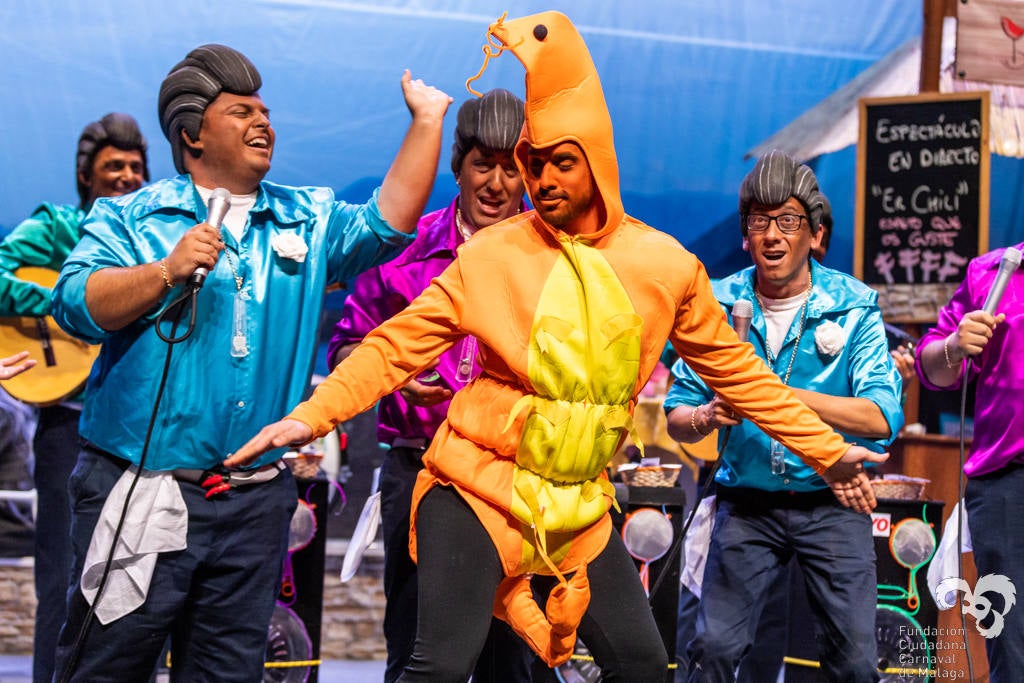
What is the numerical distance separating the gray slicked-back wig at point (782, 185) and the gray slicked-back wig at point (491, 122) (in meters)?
0.77

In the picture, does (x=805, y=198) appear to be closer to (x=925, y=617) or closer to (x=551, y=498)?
(x=551, y=498)

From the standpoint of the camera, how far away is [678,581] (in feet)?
15.5

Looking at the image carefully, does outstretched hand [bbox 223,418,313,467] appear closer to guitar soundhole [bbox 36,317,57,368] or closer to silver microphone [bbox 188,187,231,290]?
silver microphone [bbox 188,187,231,290]

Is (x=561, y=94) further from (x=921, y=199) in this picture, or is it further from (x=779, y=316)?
(x=921, y=199)

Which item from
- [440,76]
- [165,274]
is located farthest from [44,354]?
[440,76]

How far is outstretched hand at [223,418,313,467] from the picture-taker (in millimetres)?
2418

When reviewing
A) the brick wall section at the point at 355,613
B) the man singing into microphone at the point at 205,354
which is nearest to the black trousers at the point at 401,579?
the man singing into microphone at the point at 205,354

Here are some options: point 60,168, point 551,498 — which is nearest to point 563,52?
point 551,498

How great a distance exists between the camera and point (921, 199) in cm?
643

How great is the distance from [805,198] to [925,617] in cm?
202

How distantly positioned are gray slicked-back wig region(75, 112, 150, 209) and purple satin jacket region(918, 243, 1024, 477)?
122 inches

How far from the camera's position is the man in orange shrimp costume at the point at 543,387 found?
2.64m

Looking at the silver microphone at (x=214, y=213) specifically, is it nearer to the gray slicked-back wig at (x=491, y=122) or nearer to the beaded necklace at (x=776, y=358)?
the gray slicked-back wig at (x=491, y=122)

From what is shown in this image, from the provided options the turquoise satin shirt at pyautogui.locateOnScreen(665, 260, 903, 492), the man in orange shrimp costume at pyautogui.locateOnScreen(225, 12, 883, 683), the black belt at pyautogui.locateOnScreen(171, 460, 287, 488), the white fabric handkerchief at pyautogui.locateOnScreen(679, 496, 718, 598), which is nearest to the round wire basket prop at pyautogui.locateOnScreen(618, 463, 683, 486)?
the white fabric handkerchief at pyautogui.locateOnScreen(679, 496, 718, 598)
